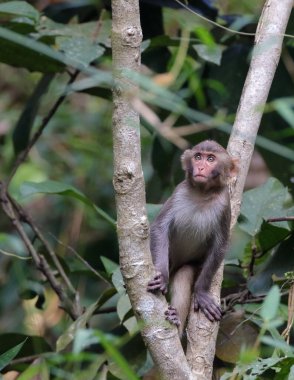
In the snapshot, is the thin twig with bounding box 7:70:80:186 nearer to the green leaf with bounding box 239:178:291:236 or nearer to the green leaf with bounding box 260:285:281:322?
the green leaf with bounding box 239:178:291:236

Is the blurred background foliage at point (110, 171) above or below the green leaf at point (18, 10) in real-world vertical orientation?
below

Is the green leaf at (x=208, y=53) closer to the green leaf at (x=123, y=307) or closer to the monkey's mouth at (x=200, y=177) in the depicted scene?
the monkey's mouth at (x=200, y=177)

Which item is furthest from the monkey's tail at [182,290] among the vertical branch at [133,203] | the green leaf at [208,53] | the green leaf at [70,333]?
the green leaf at [208,53]

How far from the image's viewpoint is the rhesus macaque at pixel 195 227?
479 centimetres

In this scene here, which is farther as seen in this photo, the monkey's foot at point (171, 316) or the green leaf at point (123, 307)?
the green leaf at point (123, 307)

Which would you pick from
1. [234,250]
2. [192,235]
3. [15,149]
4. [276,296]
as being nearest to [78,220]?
[15,149]

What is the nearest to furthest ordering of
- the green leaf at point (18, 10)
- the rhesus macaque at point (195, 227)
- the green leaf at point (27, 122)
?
the rhesus macaque at point (195, 227), the green leaf at point (18, 10), the green leaf at point (27, 122)

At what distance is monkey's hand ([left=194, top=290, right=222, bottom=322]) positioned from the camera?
164 inches

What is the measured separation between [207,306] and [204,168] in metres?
1.06

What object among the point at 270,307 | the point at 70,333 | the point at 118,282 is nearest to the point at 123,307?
the point at 118,282

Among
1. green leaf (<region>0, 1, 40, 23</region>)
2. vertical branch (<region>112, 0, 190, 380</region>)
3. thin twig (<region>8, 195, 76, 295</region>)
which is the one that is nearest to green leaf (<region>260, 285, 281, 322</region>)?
vertical branch (<region>112, 0, 190, 380</region>)

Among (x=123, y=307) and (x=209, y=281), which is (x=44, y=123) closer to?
(x=123, y=307)

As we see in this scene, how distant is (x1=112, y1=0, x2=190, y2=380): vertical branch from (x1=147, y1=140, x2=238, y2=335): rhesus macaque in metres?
0.91

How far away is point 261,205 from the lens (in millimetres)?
5336
